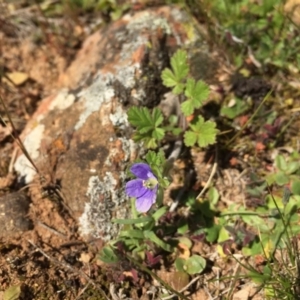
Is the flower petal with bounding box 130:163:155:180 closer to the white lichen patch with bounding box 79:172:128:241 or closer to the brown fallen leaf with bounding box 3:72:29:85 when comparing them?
the white lichen patch with bounding box 79:172:128:241

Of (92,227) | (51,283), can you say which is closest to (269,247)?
(92,227)

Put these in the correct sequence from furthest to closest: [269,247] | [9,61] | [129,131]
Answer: [9,61], [129,131], [269,247]

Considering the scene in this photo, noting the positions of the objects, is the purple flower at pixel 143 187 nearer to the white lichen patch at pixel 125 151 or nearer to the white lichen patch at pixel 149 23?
the white lichen patch at pixel 125 151

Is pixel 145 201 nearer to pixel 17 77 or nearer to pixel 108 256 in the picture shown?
pixel 108 256

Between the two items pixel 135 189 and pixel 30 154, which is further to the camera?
pixel 30 154

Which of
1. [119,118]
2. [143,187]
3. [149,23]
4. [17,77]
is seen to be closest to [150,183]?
[143,187]

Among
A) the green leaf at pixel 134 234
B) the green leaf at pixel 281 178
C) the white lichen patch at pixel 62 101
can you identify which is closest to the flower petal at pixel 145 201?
the green leaf at pixel 134 234

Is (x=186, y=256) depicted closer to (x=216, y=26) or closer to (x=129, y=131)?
(x=129, y=131)
